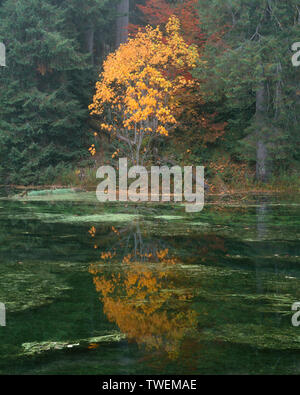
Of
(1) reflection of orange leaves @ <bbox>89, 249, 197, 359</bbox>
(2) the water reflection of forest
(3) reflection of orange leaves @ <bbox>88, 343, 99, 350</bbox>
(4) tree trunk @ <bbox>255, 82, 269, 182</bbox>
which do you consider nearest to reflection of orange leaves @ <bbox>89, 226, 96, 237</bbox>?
(2) the water reflection of forest

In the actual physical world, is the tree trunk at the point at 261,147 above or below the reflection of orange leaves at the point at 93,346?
above

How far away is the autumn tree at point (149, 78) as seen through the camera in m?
18.8

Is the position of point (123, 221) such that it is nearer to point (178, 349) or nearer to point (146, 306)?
point (146, 306)

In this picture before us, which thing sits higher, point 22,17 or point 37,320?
point 22,17

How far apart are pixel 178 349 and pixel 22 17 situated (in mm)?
19240

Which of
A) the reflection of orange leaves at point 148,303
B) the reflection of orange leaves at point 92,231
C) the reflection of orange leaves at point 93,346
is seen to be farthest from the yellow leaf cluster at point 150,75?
the reflection of orange leaves at point 93,346

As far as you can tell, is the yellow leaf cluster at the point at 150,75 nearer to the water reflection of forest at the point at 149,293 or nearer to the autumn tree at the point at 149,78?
the autumn tree at the point at 149,78

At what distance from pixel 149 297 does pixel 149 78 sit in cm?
1451

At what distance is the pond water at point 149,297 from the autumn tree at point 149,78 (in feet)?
29.4

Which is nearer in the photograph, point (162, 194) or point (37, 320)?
point (37, 320)

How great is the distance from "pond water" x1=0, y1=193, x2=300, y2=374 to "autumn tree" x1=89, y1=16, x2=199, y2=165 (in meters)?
8.96

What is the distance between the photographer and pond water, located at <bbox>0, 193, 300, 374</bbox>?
3.70 m
